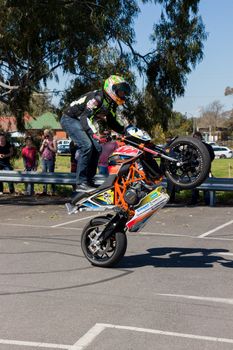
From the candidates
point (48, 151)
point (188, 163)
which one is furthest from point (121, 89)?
point (48, 151)

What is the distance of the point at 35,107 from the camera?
20969 mm

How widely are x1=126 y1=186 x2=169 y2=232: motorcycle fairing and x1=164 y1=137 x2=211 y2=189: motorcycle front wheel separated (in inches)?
9.4

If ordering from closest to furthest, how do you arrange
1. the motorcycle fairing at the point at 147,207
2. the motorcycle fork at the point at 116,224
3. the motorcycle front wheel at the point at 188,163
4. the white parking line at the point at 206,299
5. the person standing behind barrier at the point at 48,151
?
the white parking line at the point at 206,299
the motorcycle front wheel at the point at 188,163
the motorcycle fairing at the point at 147,207
the motorcycle fork at the point at 116,224
the person standing behind barrier at the point at 48,151

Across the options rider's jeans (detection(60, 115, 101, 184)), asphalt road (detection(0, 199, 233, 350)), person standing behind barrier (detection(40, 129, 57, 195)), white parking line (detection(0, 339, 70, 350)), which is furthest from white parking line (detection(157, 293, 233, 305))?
person standing behind barrier (detection(40, 129, 57, 195))

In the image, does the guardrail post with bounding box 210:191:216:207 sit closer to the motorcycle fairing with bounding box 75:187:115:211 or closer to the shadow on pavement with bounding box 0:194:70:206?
the shadow on pavement with bounding box 0:194:70:206

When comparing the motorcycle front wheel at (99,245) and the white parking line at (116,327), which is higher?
the motorcycle front wheel at (99,245)

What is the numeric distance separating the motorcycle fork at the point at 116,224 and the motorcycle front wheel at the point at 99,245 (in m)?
0.05

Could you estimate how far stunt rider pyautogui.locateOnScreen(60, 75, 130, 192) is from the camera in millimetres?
7266

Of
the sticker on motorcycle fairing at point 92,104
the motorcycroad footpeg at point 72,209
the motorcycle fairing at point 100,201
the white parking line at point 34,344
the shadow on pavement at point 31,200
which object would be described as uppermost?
the sticker on motorcycle fairing at point 92,104

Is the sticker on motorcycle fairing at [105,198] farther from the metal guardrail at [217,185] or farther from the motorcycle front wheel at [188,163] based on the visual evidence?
the metal guardrail at [217,185]

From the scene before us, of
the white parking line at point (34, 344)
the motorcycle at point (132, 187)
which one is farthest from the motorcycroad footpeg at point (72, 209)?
the white parking line at point (34, 344)

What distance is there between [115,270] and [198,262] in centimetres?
A: 123

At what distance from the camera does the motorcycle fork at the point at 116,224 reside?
7520mm

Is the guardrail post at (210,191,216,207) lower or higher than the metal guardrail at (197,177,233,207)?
lower
